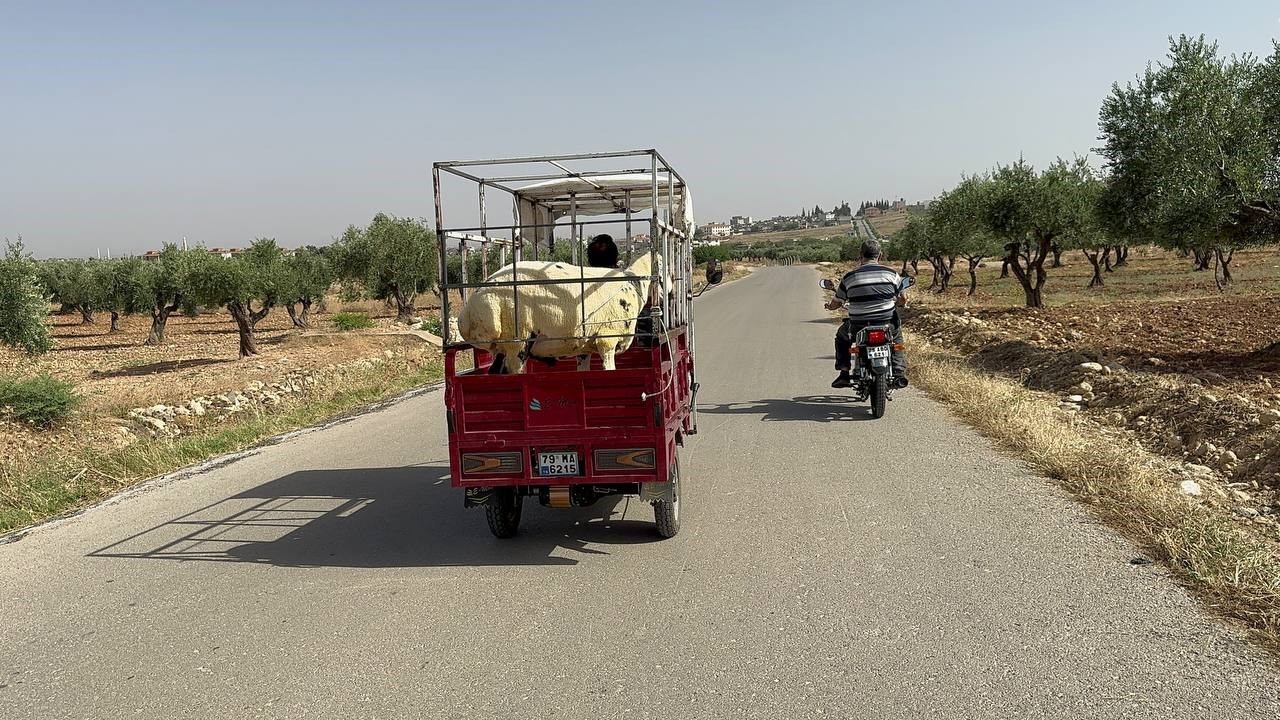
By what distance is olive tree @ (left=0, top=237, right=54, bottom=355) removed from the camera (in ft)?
70.9

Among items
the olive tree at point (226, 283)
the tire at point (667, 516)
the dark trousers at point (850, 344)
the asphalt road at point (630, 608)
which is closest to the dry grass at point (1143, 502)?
the asphalt road at point (630, 608)

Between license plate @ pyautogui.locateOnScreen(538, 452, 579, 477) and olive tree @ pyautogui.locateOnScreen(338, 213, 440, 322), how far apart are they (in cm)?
3239

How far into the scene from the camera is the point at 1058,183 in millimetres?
26266

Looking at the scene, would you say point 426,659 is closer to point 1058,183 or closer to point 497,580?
point 497,580

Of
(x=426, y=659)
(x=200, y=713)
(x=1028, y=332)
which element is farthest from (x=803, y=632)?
(x=1028, y=332)

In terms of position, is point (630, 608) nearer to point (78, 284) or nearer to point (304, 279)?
point (304, 279)

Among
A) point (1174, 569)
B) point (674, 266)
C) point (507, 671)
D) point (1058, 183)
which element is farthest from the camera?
point (1058, 183)

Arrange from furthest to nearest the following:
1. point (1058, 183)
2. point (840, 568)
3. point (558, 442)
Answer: point (1058, 183) → point (558, 442) → point (840, 568)

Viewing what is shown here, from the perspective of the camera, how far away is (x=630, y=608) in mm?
4770

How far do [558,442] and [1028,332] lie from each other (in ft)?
50.8

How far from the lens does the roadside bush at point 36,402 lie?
12141 millimetres

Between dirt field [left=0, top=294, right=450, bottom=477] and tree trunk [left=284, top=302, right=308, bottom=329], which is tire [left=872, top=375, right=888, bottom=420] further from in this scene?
tree trunk [left=284, top=302, right=308, bottom=329]

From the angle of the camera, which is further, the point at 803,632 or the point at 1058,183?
the point at 1058,183

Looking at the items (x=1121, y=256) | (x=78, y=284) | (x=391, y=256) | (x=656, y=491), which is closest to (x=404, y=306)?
Answer: (x=391, y=256)
